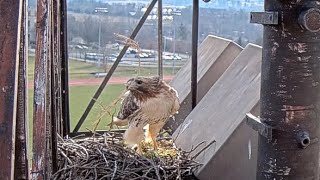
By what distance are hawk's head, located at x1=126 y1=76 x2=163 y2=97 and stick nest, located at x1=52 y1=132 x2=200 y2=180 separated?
0.30 metres

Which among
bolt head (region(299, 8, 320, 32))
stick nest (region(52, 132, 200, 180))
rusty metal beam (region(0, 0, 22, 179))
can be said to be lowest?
stick nest (region(52, 132, 200, 180))

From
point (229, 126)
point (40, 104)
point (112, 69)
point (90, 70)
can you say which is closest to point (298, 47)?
point (40, 104)

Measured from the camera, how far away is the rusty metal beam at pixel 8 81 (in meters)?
0.75

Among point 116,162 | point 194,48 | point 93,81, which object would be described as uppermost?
point 194,48

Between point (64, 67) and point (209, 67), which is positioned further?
point (209, 67)

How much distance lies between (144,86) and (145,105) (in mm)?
98

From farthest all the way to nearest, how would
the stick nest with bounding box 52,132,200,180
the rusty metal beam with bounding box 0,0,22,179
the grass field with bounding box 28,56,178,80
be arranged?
1. the grass field with bounding box 28,56,178,80
2. the stick nest with bounding box 52,132,200,180
3. the rusty metal beam with bounding box 0,0,22,179

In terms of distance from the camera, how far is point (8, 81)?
759mm

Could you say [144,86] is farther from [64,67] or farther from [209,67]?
[209,67]

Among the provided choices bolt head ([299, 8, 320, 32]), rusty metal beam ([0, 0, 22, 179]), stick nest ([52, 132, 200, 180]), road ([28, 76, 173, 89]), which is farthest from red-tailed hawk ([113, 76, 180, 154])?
rusty metal beam ([0, 0, 22, 179])

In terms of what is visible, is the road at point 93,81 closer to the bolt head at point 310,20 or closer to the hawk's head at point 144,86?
the hawk's head at point 144,86

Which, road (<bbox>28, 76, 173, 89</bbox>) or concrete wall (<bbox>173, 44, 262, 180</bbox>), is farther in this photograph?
road (<bbox>28, 76, 173, 89</bbox>)

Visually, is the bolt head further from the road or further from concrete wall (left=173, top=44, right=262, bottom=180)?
the road

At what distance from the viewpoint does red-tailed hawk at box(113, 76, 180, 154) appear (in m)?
2.60
